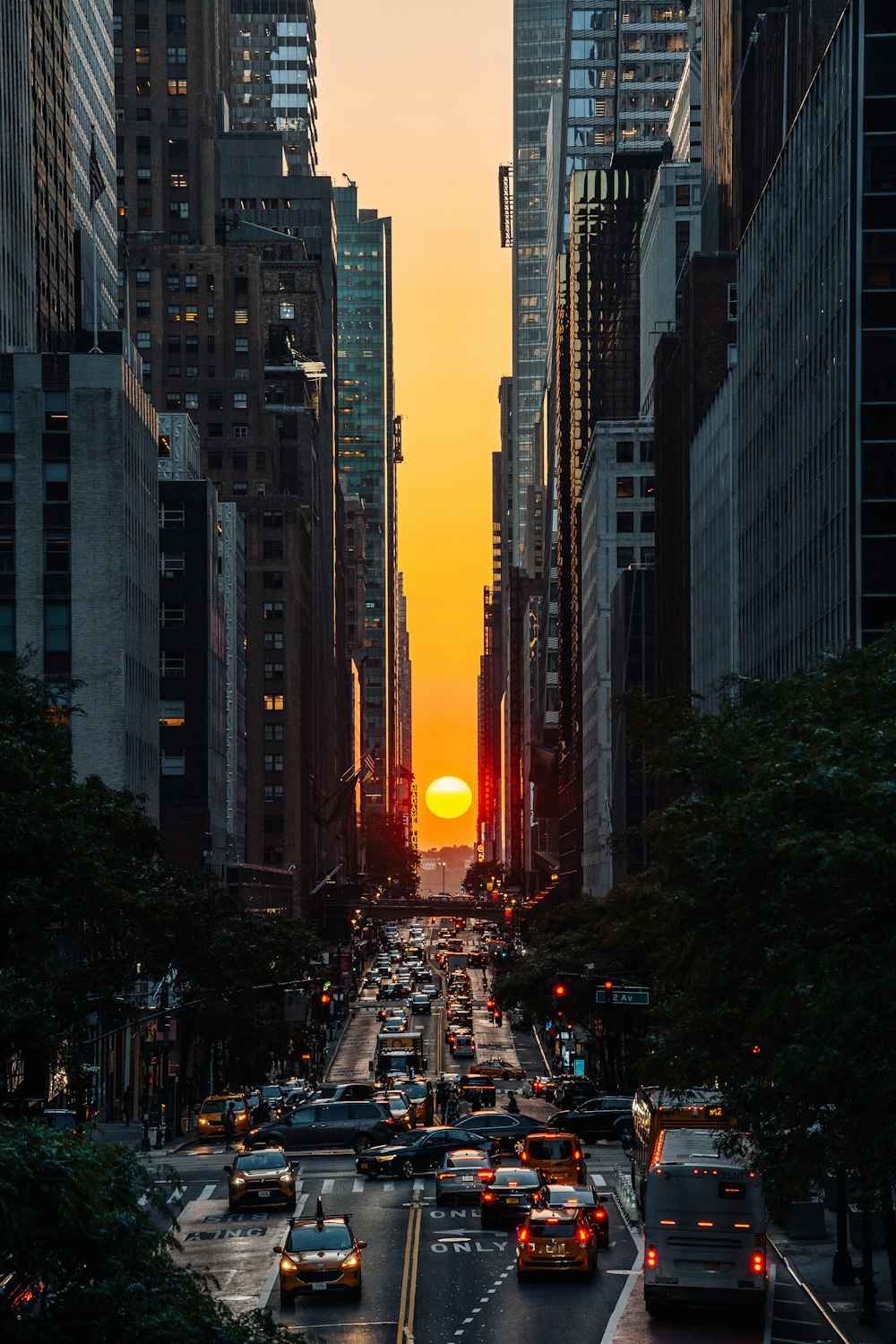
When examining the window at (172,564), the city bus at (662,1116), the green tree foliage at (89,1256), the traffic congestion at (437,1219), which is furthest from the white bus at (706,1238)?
the window at (172,564)

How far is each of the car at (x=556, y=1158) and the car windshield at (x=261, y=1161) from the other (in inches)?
255

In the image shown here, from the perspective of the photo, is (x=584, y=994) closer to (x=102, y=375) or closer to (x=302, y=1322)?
(x=102, y=375)

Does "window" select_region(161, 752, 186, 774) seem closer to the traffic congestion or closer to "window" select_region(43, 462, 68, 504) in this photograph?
"window" select_region(43, 462, 68, 504)

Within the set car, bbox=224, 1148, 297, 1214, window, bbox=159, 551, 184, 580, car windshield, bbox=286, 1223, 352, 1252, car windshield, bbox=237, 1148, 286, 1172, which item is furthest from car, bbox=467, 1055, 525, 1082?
car windshield, bbox=286, 1223, 352, 1252

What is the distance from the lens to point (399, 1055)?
110688mm

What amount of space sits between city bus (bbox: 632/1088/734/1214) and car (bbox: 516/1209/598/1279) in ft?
6.36

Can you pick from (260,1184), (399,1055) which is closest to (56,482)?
(399,1055)

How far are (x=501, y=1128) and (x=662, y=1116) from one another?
22.7 metres

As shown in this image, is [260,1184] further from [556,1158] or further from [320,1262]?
[320,1262]

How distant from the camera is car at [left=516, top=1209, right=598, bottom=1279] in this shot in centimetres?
4300

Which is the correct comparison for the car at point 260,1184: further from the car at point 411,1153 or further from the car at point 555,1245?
the car at point 555,1245

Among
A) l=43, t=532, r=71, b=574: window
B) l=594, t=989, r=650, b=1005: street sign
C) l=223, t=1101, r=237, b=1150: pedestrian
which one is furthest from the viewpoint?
l=43, t=532, r=71, b=574: window

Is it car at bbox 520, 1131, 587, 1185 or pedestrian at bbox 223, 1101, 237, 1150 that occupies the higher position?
car at bbox 520, 1131, 587, 1185

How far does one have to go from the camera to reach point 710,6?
130m
